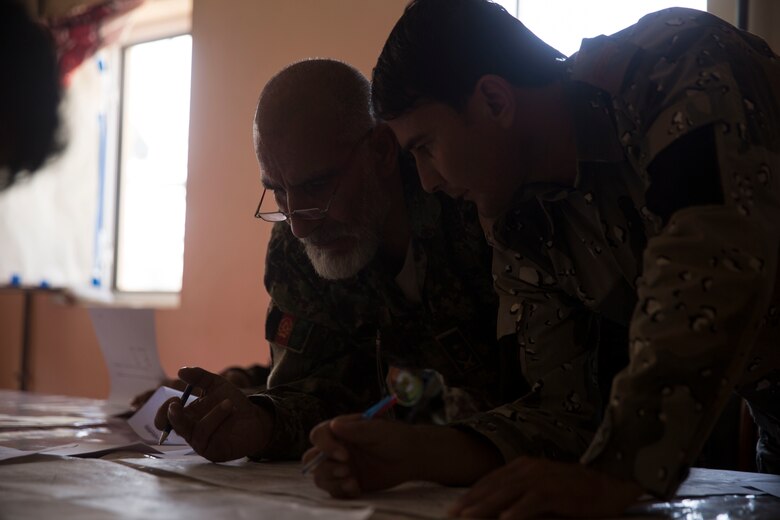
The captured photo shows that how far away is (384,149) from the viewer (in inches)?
66.8

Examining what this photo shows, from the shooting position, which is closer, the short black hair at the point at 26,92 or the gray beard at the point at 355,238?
the short black hair at the point at 26,92

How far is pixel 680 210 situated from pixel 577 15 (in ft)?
7.89

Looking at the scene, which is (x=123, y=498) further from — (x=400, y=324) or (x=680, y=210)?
(x=400, y=324)

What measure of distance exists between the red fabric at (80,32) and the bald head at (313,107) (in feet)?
2.76

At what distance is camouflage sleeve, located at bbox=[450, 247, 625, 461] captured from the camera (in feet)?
3.72

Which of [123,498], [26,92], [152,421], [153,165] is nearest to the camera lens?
[26,92]

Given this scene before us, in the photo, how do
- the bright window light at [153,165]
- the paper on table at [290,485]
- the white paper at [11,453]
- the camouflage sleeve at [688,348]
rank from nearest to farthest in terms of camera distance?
the camouflage sleeve at [688,348]
the paper on table at [290,485]
the white paper at [11,453]
the bright window light at [153,165]

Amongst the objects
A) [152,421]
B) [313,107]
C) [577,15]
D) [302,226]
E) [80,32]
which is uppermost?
[577,15]

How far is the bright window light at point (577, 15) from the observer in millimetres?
2969

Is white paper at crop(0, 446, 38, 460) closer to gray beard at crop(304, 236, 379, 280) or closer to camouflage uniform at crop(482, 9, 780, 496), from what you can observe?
gray beard at crop(304, 236, 379, 280)

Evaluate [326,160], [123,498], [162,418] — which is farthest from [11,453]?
A: [326,160]

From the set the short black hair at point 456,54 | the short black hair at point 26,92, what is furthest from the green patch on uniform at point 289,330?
the short black hair at point 26,92

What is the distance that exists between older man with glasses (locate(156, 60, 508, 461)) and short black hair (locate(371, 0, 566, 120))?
43cm

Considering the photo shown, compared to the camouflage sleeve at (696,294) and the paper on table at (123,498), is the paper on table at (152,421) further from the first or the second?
the camouflage sleeve at (696,294)
